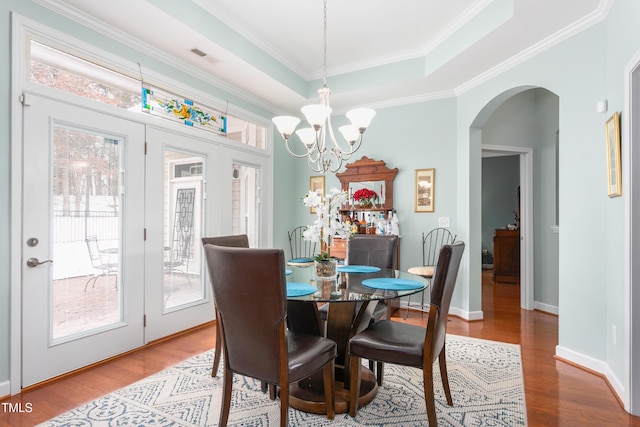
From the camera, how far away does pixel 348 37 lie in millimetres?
3637

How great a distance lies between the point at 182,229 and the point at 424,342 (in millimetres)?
2643

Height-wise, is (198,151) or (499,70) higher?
(499,70)

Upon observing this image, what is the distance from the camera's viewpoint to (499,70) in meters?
3.63

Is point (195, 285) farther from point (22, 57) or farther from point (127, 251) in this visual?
point (22, 57)

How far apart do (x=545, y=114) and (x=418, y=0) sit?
254 cm

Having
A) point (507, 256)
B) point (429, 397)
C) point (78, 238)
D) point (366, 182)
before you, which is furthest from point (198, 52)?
point (507, 256)

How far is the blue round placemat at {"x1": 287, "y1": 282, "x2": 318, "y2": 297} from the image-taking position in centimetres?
199

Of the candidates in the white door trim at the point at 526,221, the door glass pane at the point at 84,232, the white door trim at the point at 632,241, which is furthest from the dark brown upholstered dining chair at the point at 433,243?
the door glass pane at the point at 84,232

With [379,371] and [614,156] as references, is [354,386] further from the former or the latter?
[614,156]

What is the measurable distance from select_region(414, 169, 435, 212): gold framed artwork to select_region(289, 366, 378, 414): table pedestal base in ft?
8.21

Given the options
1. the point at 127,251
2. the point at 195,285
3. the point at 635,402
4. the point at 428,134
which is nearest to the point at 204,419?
the point at 127,251

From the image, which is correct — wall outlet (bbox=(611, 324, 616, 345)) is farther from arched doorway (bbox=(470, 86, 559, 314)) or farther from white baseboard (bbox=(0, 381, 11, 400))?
white baseboard (bbox=(0, 381, 11, 400))

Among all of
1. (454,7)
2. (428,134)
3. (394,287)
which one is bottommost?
(394,287)

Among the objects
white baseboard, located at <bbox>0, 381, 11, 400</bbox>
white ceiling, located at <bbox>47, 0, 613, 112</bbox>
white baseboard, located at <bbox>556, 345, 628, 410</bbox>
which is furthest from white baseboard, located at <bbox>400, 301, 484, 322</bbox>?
white baseboard, located at <bbox>0, 381, 11, 400</bbox>
